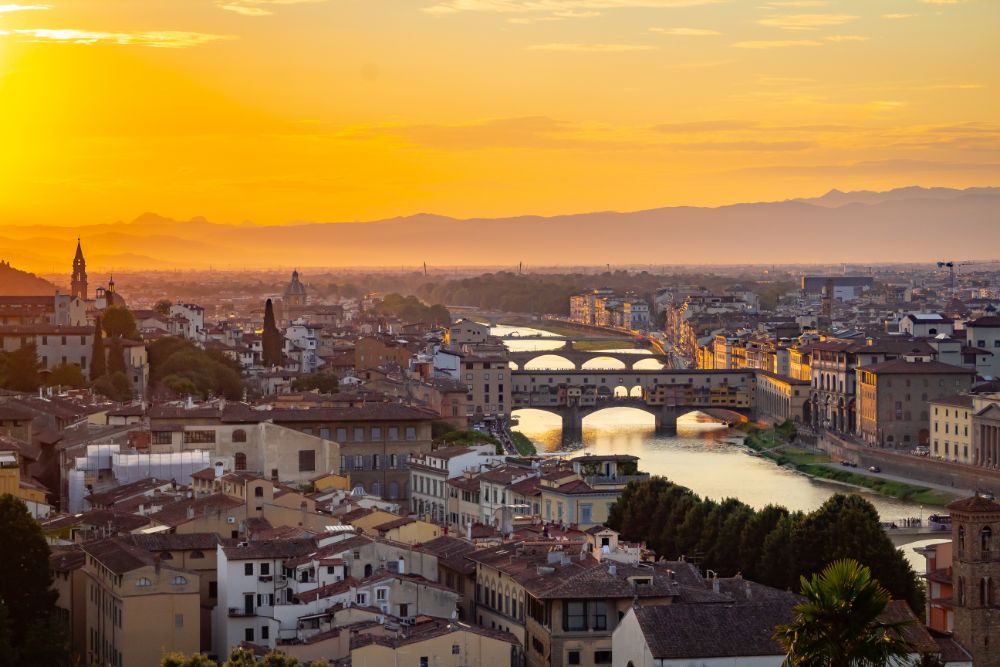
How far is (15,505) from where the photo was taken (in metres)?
17.6

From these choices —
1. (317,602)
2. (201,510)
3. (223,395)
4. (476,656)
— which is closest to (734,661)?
(476,656)

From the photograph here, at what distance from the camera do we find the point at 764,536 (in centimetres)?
2030

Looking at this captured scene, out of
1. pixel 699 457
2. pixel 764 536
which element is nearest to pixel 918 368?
pixel 699 457

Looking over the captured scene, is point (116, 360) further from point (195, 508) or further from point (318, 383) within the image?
point (195, 508)

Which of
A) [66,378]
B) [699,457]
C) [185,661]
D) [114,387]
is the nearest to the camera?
[185,661]

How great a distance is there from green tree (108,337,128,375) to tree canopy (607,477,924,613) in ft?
56.4

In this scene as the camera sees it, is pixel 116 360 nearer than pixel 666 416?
Yes

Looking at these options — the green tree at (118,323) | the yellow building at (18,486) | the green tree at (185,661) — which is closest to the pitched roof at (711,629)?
the green tree at (185,661)

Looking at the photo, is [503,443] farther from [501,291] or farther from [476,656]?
[501,291]

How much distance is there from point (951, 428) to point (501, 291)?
110300 mm

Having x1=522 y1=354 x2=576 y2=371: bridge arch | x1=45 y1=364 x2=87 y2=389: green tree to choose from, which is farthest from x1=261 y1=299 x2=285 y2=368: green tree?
x1=522 y1=354 x2=576 y2=371: bridge arch

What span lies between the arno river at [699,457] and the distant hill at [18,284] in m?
16.7

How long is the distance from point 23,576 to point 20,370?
1940cm

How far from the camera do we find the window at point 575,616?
50.8 ft
